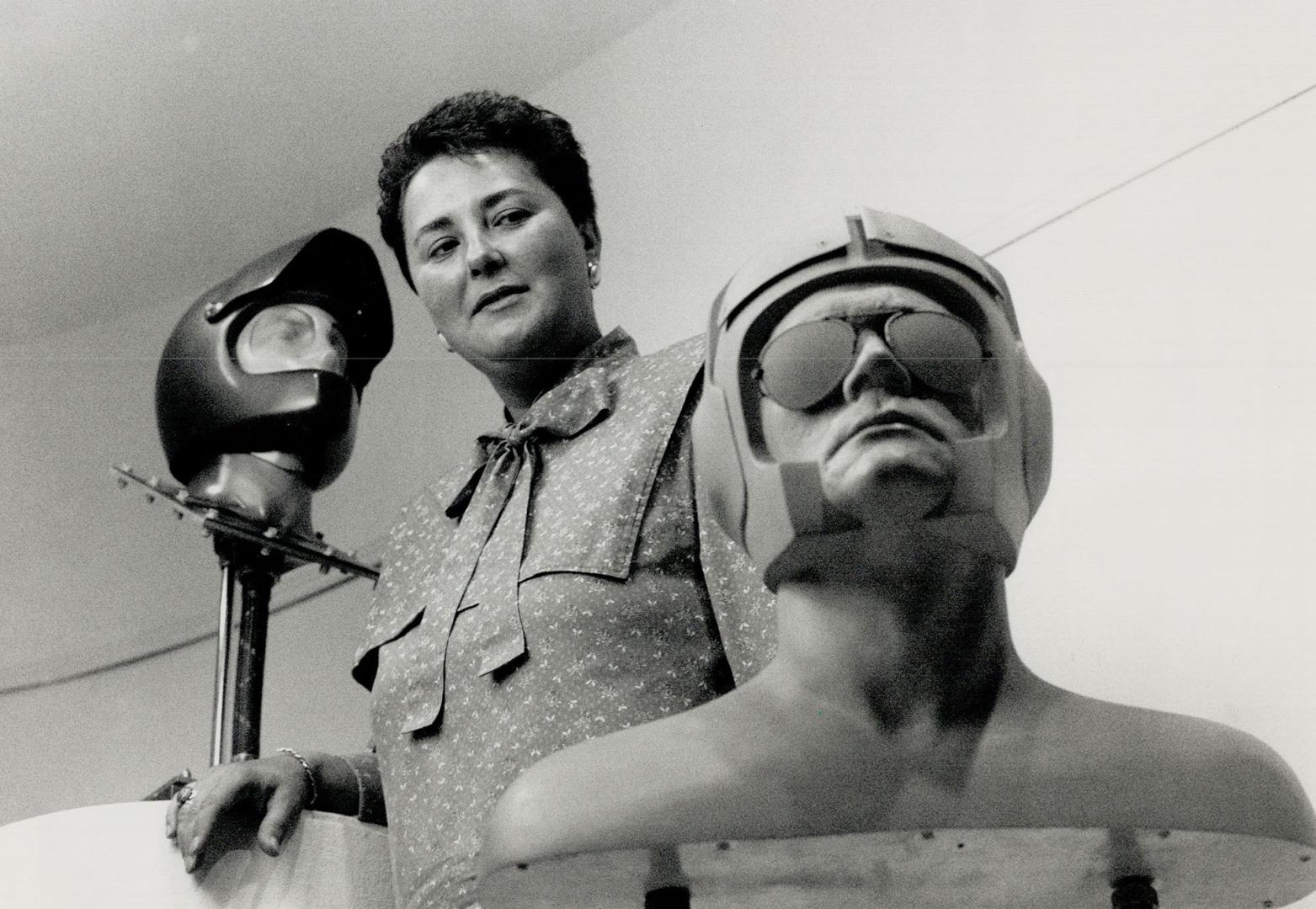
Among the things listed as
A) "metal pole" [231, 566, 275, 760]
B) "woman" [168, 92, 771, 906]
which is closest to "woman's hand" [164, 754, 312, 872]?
"woman" [168, 92, 771, 906]

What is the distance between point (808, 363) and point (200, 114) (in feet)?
4.97

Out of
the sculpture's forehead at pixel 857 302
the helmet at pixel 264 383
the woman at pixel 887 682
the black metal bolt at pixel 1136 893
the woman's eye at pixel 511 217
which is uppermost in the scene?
the helmet at pixel 264 383

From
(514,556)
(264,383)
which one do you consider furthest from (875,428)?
(264,383)

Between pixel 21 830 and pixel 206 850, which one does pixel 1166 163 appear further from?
pixel 21 830

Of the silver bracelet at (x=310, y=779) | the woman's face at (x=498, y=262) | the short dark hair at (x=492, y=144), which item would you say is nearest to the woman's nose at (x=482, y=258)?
the woman's face at (x=498, y=262)

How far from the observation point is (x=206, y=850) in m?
1.21

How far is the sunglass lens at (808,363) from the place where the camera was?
2.76 ft

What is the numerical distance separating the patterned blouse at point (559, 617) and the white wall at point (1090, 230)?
37 cm

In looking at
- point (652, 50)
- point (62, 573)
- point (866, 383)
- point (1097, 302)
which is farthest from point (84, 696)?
point (866, 383)

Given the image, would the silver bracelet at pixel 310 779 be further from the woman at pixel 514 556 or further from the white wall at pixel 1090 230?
the white wall at pixel 1090 230

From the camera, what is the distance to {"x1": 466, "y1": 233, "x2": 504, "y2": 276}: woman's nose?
4.19ft

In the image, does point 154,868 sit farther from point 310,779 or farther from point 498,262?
point 498,262

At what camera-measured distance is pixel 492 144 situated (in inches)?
53.1

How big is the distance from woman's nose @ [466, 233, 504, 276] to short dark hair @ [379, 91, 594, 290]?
0.10 m
